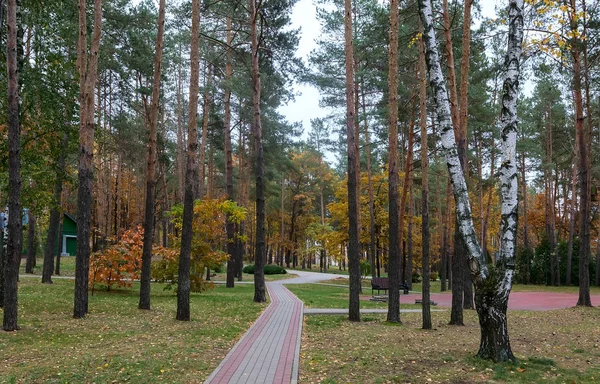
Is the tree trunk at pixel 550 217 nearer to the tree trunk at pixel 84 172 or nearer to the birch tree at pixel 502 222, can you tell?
the birch tree at pixel 502 222

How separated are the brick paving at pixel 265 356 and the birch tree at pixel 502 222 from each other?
10.1 feet

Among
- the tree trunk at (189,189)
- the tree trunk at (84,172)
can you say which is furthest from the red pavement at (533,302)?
the tree trunk at (84,172)

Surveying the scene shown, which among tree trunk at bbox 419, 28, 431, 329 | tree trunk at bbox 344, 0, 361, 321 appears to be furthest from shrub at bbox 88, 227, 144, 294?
tree trunk at bbox 419, 28, 431, 329

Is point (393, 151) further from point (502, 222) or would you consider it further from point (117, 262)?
point (117, 262)

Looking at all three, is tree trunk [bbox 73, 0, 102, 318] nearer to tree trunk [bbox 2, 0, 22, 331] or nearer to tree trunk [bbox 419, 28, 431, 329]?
tree trunk [bbox 2, 0, 22, 331]

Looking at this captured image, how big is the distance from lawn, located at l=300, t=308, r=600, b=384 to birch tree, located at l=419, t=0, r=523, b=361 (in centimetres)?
53

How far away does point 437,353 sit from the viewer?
7477mm

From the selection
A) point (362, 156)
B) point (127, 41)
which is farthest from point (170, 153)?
point (127, 41)

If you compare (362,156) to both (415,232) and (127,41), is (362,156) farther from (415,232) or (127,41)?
(127,41)

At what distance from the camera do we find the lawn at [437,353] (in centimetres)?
589

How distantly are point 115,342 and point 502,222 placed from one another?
23.3 feet

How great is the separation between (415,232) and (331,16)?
19356 millimetres

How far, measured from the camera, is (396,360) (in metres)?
6.90

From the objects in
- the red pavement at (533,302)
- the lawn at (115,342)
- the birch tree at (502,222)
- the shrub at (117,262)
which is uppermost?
the birch tree at (502,222)
